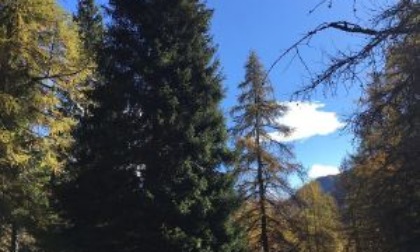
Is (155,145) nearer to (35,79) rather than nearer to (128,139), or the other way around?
(128,139)

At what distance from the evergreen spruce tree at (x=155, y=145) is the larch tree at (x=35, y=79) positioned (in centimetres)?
298

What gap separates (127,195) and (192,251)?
2.71 meters

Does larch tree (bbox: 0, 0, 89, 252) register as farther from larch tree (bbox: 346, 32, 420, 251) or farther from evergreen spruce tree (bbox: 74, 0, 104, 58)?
evergreen spruce tree (bbox: 74, 0, 104, 58)

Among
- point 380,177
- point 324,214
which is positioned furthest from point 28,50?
point 324,214

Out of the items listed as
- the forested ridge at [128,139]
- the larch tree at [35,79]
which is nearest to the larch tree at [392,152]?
the forested ridge at [128,139]

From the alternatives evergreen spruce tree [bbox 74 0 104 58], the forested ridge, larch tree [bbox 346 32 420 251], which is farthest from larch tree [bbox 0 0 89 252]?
evergreen spruce tree [bbox 74 0 104 58]

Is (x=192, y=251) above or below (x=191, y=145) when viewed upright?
below

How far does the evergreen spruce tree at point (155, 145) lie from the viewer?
17594mm

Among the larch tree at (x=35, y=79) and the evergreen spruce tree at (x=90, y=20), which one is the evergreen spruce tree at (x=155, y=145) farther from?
the evergreen spruce tree at (x=90, y=20)

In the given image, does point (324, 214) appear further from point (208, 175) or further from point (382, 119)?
point (382, 119)

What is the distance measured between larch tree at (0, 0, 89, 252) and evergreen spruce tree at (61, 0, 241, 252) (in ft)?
9.79

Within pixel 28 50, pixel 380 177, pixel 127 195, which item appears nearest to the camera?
pixel 28 50

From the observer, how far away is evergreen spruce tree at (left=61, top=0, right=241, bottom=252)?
17.6 metres

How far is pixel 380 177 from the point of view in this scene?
22312 millimetres
